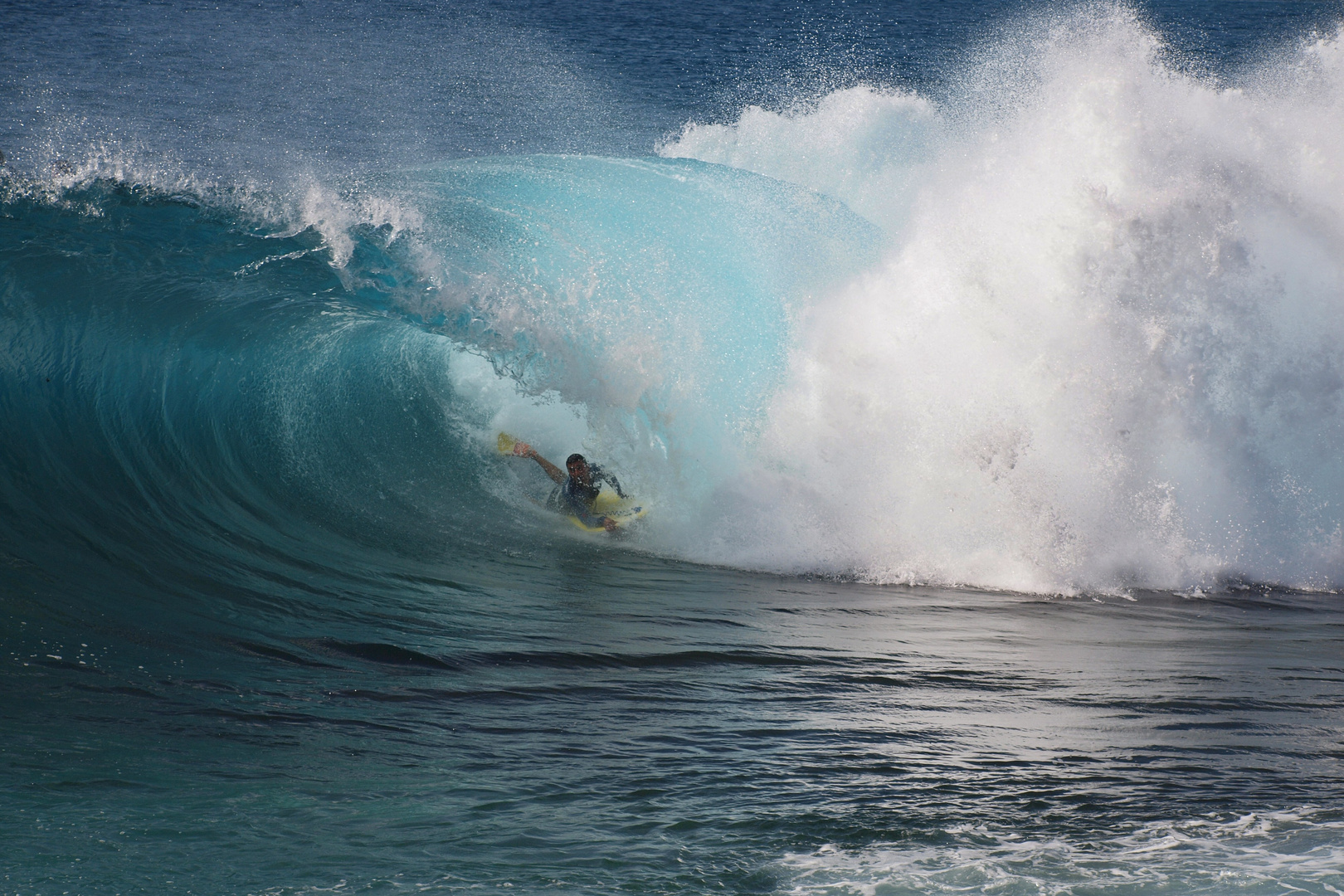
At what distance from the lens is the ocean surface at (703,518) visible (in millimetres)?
3941

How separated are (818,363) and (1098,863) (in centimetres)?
616

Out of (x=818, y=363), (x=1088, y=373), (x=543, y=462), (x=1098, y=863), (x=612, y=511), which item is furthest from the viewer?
(x=818, y=363)

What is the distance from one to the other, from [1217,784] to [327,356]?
27.6ft

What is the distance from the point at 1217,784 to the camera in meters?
4.52

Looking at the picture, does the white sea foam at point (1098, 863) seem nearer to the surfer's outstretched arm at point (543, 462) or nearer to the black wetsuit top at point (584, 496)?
the black wetsuit top at point (584, 496)

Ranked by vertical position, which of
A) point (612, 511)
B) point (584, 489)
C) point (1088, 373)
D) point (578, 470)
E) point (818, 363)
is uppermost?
point (1088, 373)

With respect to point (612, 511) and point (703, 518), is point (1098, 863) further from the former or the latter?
point (612, 511)

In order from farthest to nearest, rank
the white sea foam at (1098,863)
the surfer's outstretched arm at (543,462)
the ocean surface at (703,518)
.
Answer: the surfer's outstretched arm at (543,462), the ocean surface at (703,518), the white sea foam at (1098,863)

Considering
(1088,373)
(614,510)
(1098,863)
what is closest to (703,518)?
(614,510)

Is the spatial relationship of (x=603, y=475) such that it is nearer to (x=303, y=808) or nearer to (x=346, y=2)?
(x=303, y=808)

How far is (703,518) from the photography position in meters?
9.02

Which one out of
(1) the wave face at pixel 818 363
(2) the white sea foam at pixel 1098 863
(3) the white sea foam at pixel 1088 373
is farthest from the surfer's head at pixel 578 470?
(2) the white sea foam at pixel 1098 863

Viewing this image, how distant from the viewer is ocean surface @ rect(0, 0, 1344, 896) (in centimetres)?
394

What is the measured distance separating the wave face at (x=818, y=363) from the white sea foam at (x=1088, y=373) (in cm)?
3
